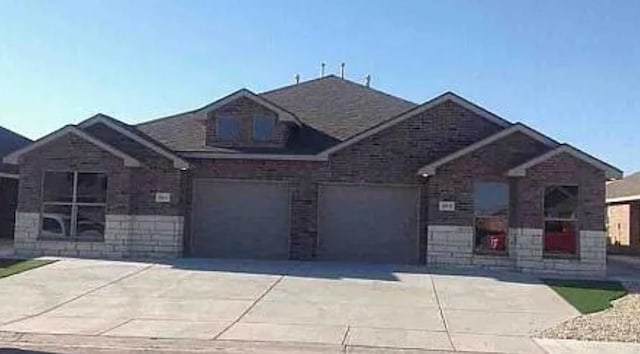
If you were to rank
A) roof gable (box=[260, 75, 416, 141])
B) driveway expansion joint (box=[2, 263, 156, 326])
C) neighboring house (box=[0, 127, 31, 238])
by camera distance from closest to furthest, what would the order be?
driveway expansion joint (box=[2, 263, 156, 326]), roof gable (box=[260, 75, 416, 141]), neighboring house (box=[0, 127, 31, 238])

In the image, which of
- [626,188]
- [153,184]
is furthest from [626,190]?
[153,184]

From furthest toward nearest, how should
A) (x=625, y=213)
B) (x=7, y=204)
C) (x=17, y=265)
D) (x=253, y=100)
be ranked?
(x=625, y=213), (x=7, y=204), (x=253, y=100), (x=17, y=265)

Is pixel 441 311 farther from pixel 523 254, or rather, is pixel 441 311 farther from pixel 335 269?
pixel 523 254

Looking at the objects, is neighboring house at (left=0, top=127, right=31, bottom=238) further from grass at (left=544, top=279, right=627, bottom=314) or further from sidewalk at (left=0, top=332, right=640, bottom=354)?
grass at (left=544, top=279, right=627, bottom=314)

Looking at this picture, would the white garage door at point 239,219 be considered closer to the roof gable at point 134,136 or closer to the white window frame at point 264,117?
the roof gable at point 134,136

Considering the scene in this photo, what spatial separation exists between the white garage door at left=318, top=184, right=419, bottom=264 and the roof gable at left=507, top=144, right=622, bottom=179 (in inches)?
127

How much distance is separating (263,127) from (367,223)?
14.2 feet

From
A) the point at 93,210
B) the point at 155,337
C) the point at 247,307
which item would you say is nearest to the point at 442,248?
the point at 247,307

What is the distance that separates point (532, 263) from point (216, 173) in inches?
368

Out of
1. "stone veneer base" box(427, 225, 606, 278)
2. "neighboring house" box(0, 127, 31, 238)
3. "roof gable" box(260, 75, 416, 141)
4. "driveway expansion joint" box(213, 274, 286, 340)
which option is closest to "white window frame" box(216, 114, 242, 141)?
"roof gable" box(260, 75, 416, 141)

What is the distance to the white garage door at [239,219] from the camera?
22359 mm

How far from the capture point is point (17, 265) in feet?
61.7

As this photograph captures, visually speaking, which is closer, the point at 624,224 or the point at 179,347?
the point at 179,347

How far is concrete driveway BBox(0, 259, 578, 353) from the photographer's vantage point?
1121cm
